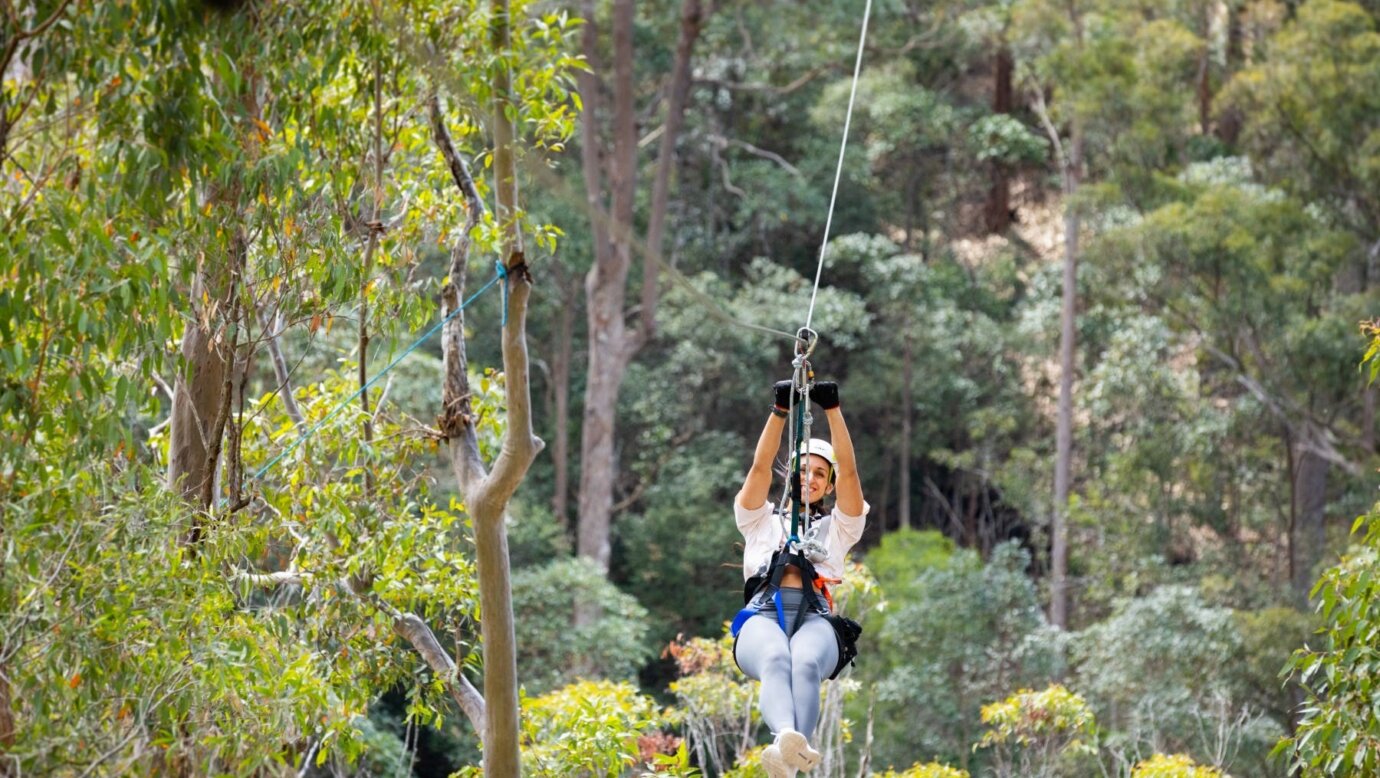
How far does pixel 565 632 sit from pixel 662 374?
404 cm

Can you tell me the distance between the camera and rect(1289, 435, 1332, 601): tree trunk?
11852 millimetres

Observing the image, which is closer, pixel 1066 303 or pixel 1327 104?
pixel 1327 104

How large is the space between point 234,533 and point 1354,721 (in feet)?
8.87

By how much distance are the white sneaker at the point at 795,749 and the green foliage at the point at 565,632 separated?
7296 millimetres

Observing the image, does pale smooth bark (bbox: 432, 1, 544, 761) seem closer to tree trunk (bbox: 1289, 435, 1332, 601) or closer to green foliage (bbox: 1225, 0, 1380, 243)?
green foliage (bbox: 1225, 0, 1380, 243)

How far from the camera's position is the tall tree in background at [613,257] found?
13.0m

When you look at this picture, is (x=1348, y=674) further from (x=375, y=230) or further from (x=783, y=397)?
(x=375, y=230)

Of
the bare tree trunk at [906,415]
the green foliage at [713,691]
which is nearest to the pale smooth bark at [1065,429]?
the bare tree trunk at [906,415]

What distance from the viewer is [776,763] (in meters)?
3.67

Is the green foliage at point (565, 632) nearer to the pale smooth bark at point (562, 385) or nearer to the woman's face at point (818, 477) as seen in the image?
the pale smooth bark at point (562, 385)

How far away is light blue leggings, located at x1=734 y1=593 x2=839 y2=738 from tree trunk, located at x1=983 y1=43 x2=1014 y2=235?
516 inches

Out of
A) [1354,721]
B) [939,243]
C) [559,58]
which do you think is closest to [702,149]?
[939,243]

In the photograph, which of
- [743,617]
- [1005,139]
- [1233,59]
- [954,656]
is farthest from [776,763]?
[1233,59]

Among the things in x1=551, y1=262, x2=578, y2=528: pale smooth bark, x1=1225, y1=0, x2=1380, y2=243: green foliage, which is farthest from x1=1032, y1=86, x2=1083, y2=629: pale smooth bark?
x1=551, y1=262, x2=578, y2=528: pale smooth bark
